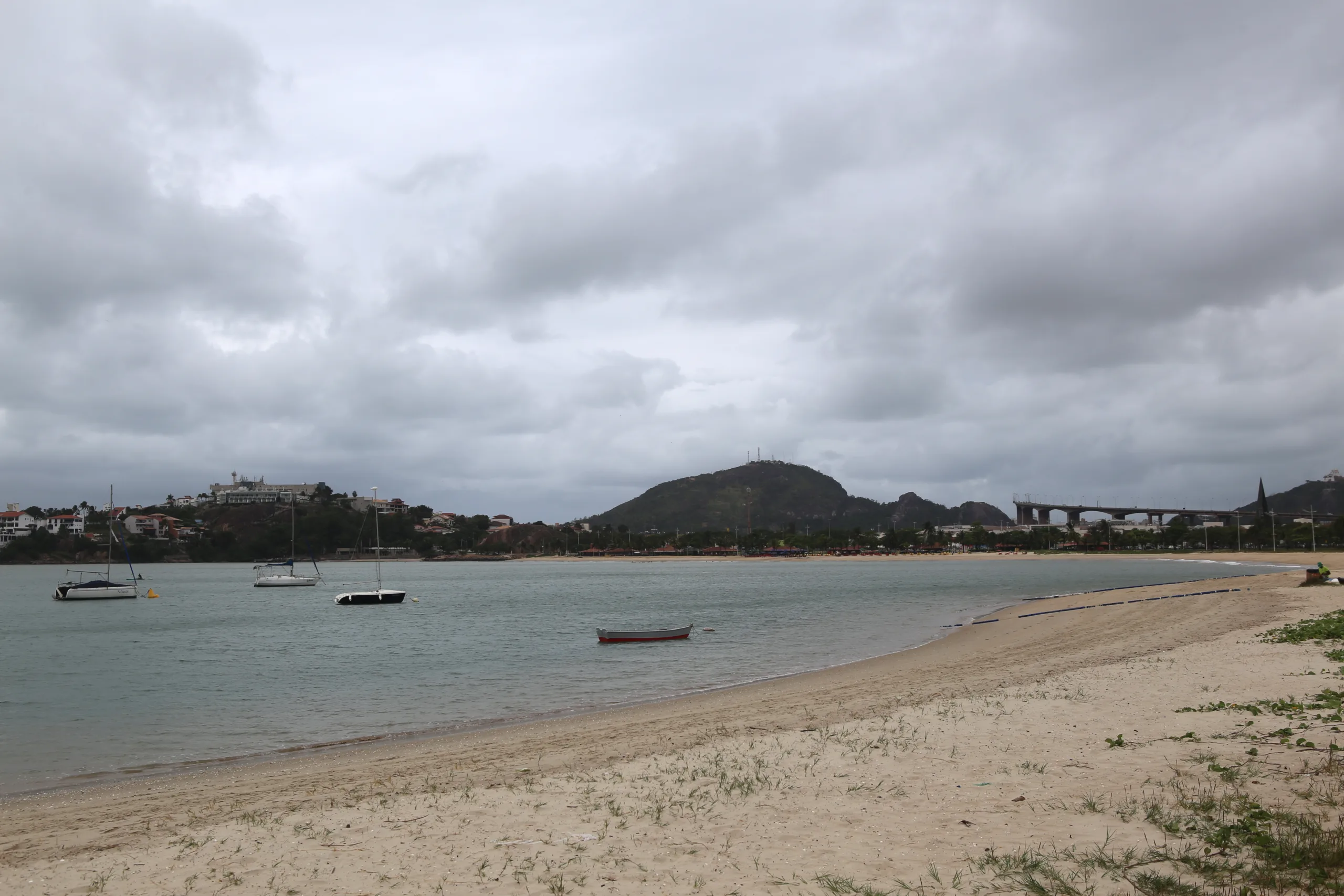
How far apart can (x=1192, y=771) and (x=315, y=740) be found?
18.3m

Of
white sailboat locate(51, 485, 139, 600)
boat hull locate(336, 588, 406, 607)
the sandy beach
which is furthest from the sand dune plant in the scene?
white sailboat locate(51, 485, 139, 600)

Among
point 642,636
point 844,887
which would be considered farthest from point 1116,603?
point 844,887

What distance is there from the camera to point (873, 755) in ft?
38.9

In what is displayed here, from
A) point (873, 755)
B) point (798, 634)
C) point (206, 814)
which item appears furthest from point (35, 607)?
point (873, 755)

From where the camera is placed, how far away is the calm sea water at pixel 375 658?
2220cm

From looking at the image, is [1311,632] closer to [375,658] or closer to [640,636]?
[640,636]

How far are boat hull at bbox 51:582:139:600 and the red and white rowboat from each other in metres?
87.4

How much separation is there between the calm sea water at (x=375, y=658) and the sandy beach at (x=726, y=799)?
5241 millimetres

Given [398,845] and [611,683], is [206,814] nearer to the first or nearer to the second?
[398,845]

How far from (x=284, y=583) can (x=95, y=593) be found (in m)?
28.5

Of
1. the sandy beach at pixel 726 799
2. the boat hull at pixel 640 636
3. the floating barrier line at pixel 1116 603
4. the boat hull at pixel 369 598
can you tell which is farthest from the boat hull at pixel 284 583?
the sandy beach at pixel 726 799

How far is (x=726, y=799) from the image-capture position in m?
10.2

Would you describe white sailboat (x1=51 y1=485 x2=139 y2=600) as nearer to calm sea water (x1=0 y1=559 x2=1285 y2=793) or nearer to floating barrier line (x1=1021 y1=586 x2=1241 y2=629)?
calm sea water (x1=0 y1=559 x2=1285 y2=793)

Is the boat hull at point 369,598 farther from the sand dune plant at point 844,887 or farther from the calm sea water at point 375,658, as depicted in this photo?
the sand dune plant at point 844,887
